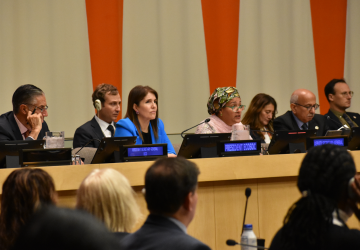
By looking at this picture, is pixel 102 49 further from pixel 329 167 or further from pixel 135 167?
pixel 329 167

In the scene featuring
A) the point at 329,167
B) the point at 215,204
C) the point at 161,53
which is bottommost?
the point at 215,204

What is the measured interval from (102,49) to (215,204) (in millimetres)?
2970

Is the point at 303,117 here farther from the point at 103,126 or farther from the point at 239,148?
the point at 103,126

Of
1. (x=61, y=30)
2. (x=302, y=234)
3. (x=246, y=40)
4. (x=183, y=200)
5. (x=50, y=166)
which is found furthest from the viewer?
(x=246, y=40)

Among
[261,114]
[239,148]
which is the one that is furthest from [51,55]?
[239,148]

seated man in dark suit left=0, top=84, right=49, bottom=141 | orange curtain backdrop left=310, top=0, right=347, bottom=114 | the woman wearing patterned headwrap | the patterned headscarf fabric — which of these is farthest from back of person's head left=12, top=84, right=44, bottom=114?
orange curtain backdrop left=310, top=0, right=347, bottom=114

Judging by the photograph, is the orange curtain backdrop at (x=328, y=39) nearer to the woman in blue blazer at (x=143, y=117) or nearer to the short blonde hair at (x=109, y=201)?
the woman in blue blazer at (x=143, y=117)

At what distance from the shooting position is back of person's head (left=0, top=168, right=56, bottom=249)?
147 centimetres

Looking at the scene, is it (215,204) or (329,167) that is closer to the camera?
(329,167)

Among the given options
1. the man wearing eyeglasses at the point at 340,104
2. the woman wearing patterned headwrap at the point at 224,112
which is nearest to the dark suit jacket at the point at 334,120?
the man wearing eyeglasses at the point at 340,104

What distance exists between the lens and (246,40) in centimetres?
541

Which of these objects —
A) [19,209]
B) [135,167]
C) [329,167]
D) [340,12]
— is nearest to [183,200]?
[329,167]

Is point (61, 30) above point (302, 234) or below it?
above

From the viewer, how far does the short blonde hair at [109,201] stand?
1.35 meters
